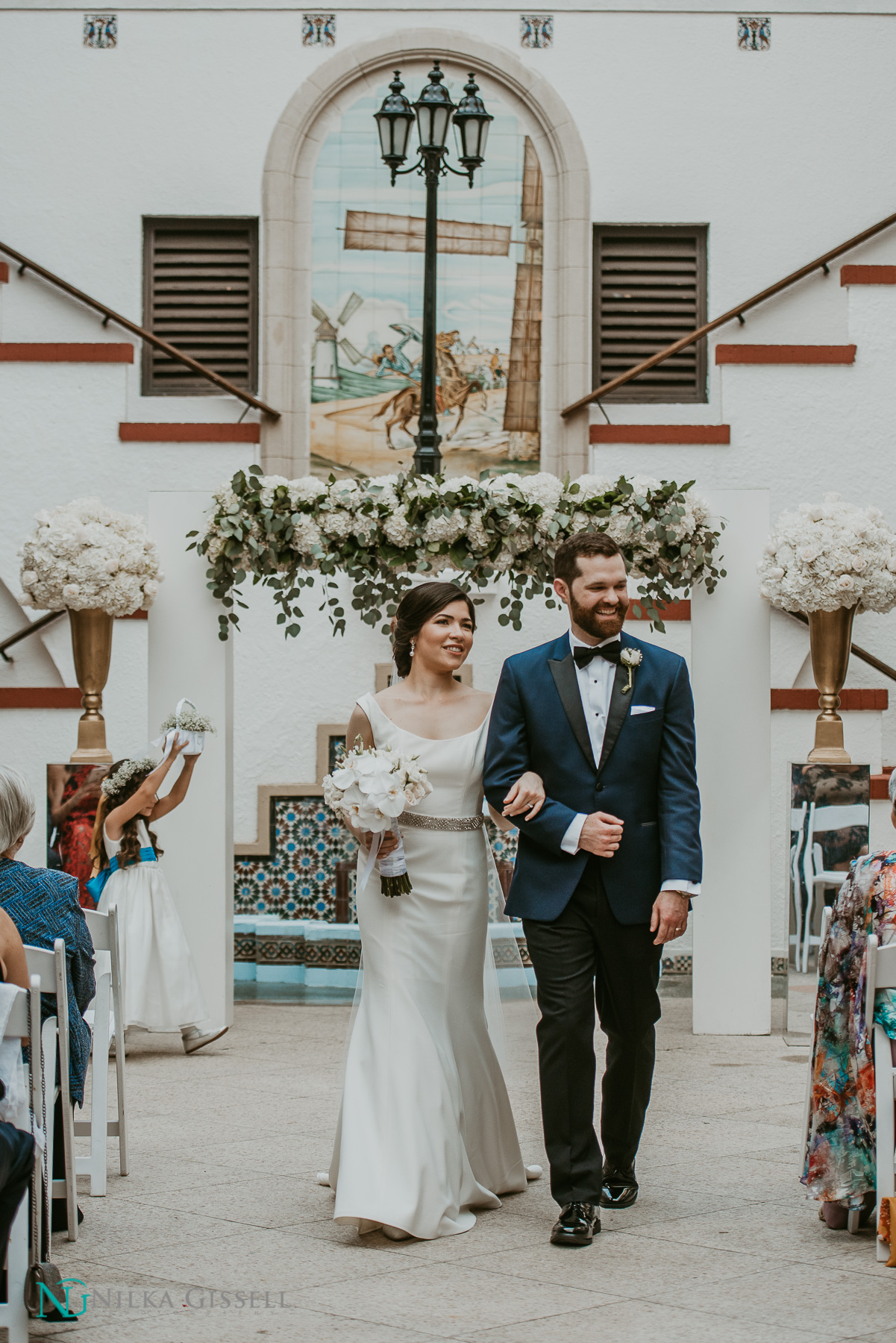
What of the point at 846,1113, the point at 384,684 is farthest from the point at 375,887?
the point at 384,684

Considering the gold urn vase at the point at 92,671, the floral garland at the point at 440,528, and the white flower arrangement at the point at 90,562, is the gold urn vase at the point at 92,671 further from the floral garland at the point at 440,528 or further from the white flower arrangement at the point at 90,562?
the floral garland at the point at 440,528

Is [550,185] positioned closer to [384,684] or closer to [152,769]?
[384,684]

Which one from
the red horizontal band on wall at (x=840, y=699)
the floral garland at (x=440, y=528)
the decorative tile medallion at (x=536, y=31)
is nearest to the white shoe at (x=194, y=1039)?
the floral garland at (x=440, y=528)

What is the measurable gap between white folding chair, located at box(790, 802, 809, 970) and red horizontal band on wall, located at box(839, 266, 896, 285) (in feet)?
12.4

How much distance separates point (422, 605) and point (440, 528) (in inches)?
91.6

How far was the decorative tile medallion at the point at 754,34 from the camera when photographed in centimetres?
1195

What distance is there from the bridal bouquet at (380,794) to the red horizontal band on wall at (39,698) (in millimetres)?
5525

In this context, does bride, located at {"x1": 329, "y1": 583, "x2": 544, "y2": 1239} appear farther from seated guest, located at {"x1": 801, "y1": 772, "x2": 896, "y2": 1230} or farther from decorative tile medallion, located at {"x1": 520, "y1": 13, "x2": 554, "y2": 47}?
decorative tile medallion, located at {"x1": 520, "y1": 13, "x2": 554, "y2": 47}

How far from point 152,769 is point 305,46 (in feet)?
22.5

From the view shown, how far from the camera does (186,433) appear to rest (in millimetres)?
10969

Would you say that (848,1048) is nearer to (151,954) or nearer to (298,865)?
(151,954)

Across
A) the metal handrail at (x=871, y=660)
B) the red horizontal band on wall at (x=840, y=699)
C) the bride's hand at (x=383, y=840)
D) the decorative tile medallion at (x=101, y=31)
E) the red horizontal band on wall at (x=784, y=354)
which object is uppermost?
the decorative tile medallion at (x=101, y=31)

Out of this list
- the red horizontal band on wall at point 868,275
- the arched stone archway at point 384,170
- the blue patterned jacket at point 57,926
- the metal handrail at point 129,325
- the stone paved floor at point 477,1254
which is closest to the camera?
the stone paved floor at point 477,1254

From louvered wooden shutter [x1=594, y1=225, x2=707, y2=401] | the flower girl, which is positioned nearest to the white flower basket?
the flower girl
